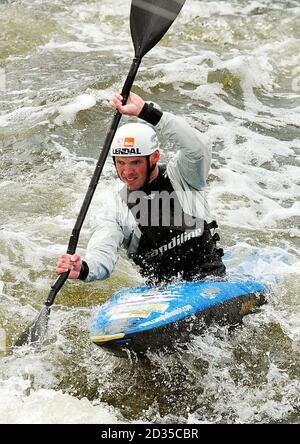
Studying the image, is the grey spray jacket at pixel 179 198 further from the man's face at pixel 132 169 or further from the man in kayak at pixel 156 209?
the man's face at pixel 132 169

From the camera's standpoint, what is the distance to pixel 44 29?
13.1 metres

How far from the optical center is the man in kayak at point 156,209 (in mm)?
4453

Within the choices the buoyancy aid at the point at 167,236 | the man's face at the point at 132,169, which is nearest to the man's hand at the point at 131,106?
the man's face at the point at 132,169

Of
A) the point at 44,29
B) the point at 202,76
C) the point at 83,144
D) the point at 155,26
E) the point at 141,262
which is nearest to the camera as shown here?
the point at 141,262

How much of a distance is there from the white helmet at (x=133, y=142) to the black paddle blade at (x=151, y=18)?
1.00 meters

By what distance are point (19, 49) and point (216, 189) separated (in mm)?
5742

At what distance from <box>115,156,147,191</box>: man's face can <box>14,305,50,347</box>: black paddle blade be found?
0.99 m

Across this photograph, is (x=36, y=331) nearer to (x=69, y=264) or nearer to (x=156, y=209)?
(x=69, y=264)

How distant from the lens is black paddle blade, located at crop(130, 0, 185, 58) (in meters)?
5.30

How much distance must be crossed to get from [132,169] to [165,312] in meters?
0.94

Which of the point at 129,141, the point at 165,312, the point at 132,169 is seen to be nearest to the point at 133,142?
the point at 129,141

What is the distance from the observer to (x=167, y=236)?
4.74 meters

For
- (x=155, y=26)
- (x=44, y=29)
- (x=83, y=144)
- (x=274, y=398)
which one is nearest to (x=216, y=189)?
(x=83, y=144)
